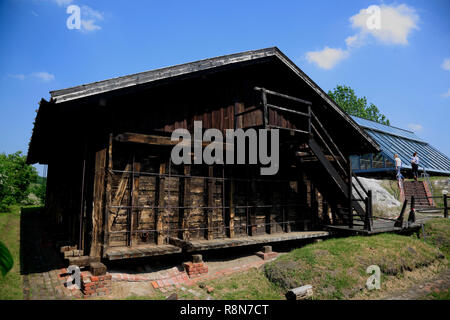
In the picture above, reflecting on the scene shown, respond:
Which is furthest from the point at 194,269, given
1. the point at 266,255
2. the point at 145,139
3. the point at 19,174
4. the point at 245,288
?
the point at 19,174

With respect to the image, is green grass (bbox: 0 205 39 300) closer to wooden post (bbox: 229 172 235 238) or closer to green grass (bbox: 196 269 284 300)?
green grass (bbox: 196 269 284 300)

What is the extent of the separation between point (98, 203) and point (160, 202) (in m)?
1.63

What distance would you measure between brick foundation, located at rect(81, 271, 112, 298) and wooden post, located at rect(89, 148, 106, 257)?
0.60m

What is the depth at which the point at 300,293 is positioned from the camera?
20.8 ft

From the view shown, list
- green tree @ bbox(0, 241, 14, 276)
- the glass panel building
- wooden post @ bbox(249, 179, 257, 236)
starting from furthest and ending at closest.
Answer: the glass panel building
wooden post @ bbox(249, 179, 257, 236)
green tree @ bbox(0, 241, 14, 276)


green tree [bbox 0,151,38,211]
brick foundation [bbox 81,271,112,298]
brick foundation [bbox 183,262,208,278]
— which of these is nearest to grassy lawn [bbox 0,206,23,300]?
brick foundation [bbox 81,271,112,298]

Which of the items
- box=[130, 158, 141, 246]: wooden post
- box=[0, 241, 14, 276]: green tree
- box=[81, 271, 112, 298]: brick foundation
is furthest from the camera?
box=[130, 158, 141, 246]: wooden post

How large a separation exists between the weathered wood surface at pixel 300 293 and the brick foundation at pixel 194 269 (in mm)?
2301

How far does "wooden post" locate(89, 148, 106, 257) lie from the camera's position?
6.51 metres

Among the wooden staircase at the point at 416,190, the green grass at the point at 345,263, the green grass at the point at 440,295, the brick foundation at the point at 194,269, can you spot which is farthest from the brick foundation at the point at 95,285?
the wooden staircase at the point at 416,190

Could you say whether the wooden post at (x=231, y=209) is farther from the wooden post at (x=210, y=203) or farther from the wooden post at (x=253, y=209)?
the wooden post at (x=253, y=209)

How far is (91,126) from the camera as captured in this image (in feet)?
Answer: 23.6
